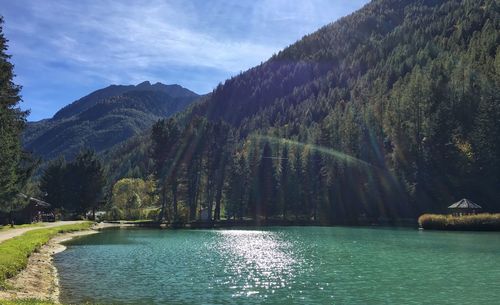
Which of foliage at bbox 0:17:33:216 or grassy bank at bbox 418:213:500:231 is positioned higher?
foliage at bbox 0:17:33:216

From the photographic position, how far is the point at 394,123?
412ft

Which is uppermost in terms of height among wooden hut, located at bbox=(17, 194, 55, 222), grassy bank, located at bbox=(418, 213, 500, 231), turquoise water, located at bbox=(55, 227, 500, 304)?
wooden hut, located at bbox=(17, 194, 55, 222)

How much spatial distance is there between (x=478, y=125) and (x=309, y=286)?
312 feet

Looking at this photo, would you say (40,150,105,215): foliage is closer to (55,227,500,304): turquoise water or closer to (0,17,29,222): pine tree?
(0,17,29,222): pine tree

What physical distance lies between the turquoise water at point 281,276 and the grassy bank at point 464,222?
124 feet

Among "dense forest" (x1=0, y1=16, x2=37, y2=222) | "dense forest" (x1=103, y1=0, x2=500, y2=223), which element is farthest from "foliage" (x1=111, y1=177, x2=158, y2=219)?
"dense forest" (x1=0, y1=16, x2=37, y2=222)

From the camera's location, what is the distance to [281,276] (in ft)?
106

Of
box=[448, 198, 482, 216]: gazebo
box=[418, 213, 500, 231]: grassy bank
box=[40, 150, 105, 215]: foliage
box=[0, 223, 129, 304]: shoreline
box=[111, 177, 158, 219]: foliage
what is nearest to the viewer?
box=[0, 223, 129, 304]: shoreline

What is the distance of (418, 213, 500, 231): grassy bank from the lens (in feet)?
273

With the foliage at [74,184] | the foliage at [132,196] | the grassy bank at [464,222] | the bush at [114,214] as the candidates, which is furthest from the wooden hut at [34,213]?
the grassy bank at [464,222]

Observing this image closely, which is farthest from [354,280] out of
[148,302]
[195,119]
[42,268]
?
[195,119]

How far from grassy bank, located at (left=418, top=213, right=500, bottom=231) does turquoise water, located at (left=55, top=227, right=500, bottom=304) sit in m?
37.7

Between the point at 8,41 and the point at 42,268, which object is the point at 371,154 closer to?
the point at 8,41

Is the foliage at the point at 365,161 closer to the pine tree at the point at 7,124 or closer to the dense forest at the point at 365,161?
the dense forest at the point at 365,161
